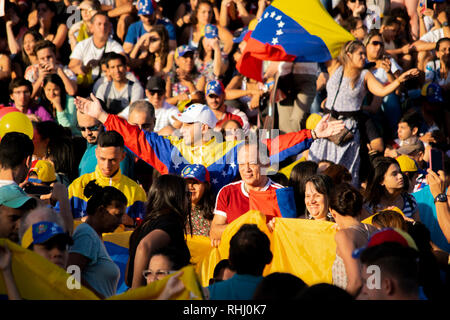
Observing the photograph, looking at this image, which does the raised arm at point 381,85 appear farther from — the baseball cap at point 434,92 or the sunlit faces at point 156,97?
the sunlit faces at point 156,97

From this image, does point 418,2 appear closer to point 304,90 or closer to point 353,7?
point 353,7

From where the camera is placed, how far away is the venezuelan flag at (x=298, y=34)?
8.99 meters

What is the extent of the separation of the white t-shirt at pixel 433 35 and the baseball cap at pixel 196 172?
17.6ft

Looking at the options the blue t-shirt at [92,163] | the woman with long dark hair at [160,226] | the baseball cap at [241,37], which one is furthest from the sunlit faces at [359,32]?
the woman with long dark hair at [160,226]

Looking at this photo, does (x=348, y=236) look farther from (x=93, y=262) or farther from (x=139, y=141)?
(x=139, y=141)

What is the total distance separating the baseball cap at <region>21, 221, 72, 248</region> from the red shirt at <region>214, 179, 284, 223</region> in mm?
2561

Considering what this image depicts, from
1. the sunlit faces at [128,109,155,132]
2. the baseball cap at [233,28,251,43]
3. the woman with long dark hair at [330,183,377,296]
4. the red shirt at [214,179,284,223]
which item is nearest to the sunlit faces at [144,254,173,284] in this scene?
the woman with long dark hair at [330,183,377,296]

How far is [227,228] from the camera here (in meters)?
6.02

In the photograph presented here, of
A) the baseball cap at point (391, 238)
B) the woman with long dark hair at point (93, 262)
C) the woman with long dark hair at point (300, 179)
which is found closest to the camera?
the baseball cap at point (391, 238)

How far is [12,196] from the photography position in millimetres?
5168

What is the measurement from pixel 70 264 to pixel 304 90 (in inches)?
234

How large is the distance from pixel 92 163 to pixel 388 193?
3.02 metres

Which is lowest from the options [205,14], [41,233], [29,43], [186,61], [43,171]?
[41,233]

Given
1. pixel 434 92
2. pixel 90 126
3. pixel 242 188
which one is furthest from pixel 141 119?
pixel 434 92
